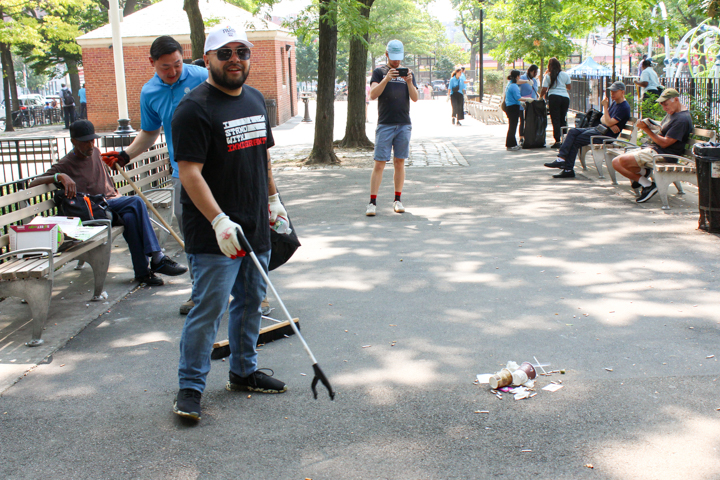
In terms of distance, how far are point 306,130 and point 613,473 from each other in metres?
22.5

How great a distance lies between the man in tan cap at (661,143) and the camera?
29.2 ft

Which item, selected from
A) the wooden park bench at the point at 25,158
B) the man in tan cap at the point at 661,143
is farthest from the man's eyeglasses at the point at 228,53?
the man in tan cap at the point at 661,143

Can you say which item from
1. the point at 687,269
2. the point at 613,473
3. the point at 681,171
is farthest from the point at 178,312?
the point at 681,171

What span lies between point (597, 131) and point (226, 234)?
9.71 m

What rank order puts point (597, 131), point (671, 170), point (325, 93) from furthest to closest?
point (325, 93) → point (597, 131) → point (671, 170)

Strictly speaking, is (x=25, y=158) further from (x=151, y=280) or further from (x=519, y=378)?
(x=519, y=378)

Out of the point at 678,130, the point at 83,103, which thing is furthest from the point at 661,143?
the point at 83,103

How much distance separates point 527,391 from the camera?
392 centimetres

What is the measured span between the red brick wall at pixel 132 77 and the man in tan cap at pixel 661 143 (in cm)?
2013

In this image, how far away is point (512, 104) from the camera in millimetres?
15797

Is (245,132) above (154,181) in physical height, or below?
above

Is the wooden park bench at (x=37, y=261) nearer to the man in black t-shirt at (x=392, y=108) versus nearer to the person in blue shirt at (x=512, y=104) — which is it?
the man in black t-shirt at (x=392, y=108)

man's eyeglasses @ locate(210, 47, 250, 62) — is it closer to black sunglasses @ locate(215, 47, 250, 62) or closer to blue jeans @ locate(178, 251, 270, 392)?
black sunglasses @ locate(215, 47, 250, 62)

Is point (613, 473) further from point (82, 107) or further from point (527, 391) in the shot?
point (82, 107)
